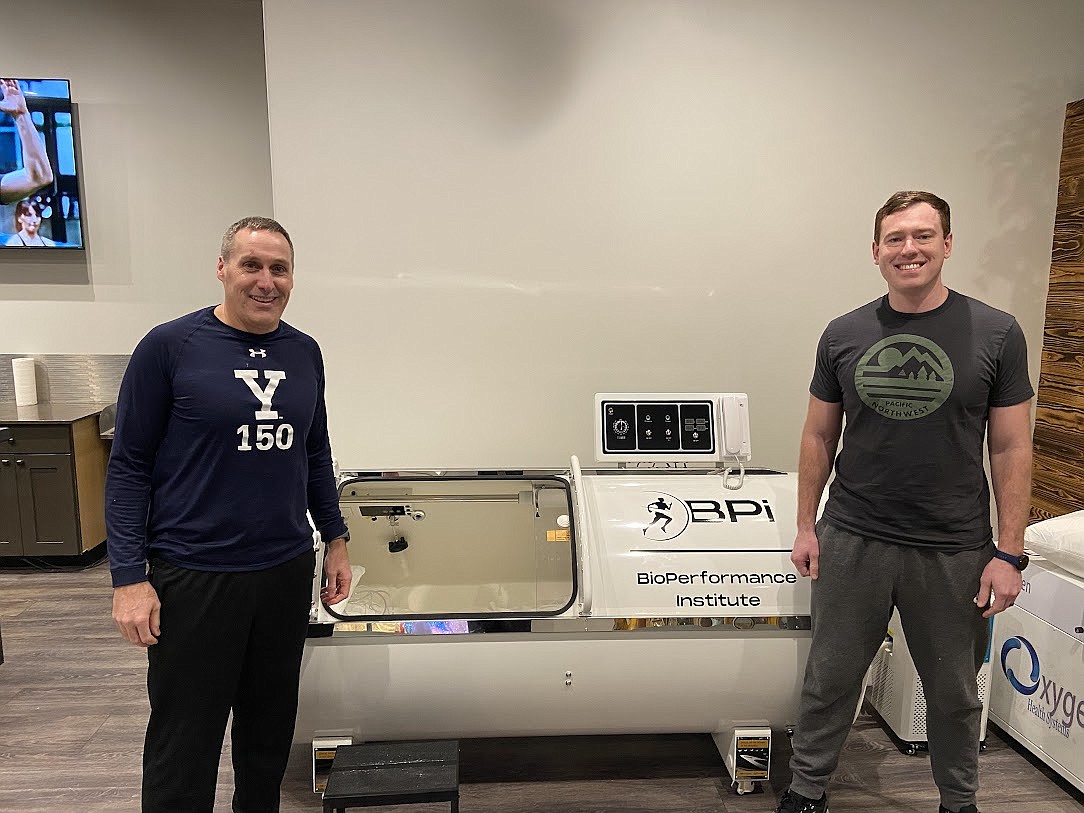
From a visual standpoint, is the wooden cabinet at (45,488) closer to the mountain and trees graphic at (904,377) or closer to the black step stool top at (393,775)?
the black step stool top at (393,775)

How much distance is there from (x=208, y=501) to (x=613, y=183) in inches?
74.8

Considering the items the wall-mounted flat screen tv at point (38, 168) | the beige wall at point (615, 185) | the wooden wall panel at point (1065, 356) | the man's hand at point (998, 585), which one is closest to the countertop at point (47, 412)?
the wall-mounted flat screen tv at point (38, 168)

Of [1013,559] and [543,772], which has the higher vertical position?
[1013,559]

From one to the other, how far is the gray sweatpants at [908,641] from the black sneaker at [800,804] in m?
0.02

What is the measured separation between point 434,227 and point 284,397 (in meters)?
1.38

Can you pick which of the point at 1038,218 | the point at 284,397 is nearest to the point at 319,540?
the point at 284,397

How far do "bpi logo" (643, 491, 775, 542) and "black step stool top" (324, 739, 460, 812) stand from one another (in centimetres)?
80

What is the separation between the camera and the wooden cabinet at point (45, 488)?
12.2ft

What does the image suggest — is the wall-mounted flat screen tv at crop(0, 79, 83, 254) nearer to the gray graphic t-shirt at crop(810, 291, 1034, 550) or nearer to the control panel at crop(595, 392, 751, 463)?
the control panel at crop(595, 392, 751, 463)

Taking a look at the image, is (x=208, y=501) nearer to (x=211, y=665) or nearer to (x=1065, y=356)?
(x=211, y=665)

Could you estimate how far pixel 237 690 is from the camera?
1660mm

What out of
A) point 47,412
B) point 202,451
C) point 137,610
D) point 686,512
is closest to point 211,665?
point 137,610

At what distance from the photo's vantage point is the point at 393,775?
1813 mm

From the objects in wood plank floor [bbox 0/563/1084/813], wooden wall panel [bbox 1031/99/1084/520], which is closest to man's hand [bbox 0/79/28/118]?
wood plank floor [bbox 0/563/1084/813]
